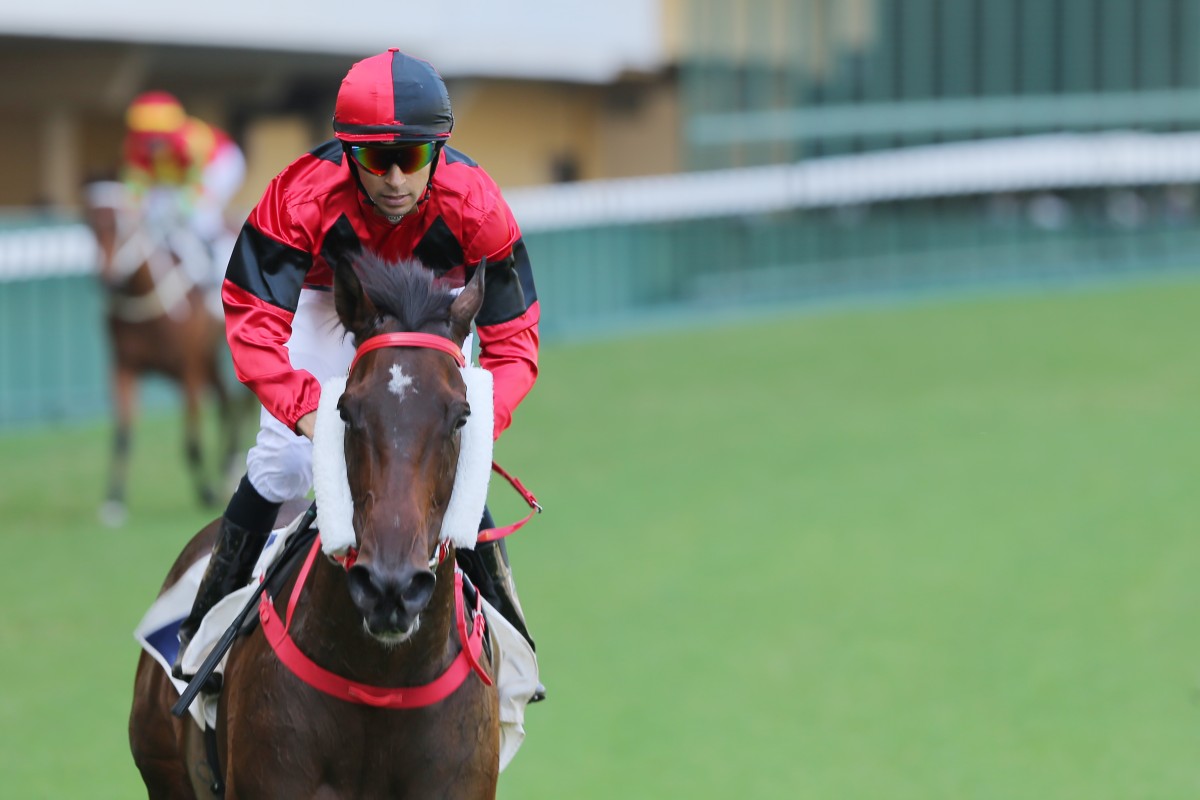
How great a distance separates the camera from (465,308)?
125 inches

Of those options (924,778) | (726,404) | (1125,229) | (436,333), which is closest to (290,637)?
(436,333)

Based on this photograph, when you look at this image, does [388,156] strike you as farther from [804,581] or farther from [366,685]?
[804,581]

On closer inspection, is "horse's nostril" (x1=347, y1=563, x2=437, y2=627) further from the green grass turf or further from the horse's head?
the green grass turf

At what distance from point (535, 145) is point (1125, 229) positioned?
736 cm

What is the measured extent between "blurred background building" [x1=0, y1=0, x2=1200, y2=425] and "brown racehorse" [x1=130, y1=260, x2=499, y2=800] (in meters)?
12.9

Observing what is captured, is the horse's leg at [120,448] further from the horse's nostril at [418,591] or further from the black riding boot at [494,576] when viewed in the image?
the horse's nostril at [418,591]

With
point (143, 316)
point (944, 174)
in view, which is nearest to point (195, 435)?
point (143, 316)

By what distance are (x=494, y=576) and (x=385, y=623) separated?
3.48 feet

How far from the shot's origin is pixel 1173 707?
637 centimetres

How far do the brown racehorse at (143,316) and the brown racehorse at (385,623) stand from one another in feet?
21.1

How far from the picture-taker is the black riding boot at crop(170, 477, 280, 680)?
389 cm

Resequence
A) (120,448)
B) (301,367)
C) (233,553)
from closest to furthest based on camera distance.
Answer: (301,367)
(233,553)
(120,448)

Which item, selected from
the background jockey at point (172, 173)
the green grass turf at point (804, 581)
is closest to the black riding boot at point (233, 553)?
the green grass turf at point (804, 581)

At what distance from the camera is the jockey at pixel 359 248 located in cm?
336
